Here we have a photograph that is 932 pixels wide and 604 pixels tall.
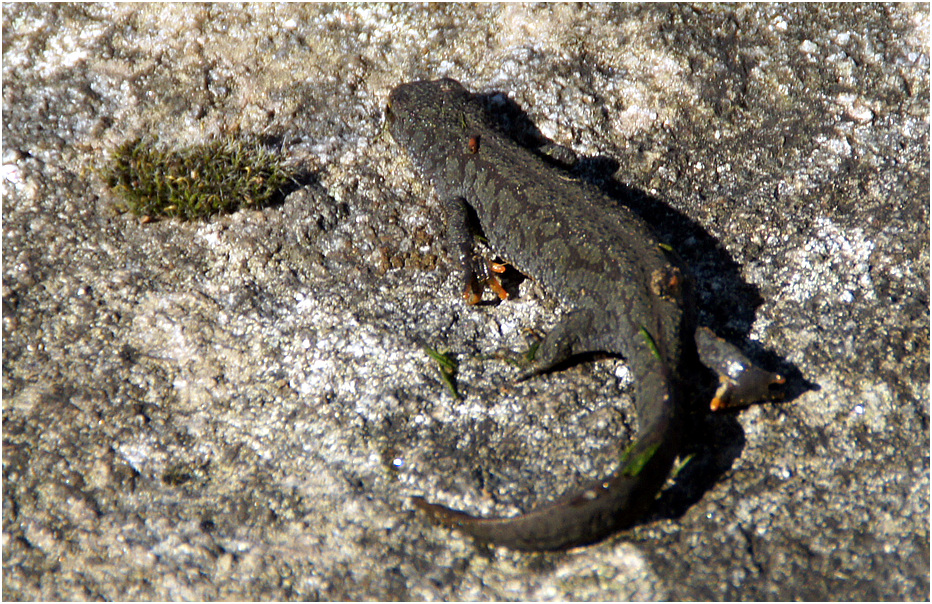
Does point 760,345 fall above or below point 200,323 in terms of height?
above

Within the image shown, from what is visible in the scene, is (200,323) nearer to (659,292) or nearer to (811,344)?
(659,292)

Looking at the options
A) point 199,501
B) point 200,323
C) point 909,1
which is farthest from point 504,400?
point 909,1

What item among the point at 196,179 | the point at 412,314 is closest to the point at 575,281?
the point at 412,314

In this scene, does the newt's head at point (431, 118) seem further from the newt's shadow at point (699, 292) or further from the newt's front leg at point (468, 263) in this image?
the newt's front leg at point (468, 263)

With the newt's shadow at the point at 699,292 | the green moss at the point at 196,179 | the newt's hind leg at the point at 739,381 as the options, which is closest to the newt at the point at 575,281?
the newt's hind leg at the point at 739,381

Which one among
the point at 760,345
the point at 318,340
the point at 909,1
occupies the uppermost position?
the point at 909,1
